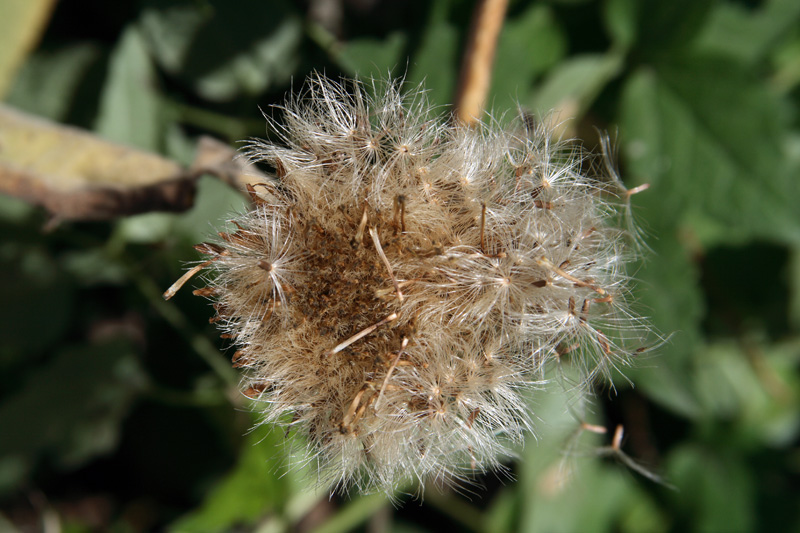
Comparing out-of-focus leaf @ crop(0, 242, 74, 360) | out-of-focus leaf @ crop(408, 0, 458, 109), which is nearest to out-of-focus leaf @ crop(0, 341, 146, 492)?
out-of-focus leaf @ crop(0, 242, 74, 360)

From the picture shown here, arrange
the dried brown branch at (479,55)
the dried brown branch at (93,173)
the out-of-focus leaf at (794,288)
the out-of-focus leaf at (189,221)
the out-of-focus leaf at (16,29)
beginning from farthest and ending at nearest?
the out-of-focus leaf at (794,288) < the out-of-focus leaf at (189,221) < the out-of-focus leaf at (16,29) < the dried brown branch at (479,55) < the dried brown branch at (93,173)

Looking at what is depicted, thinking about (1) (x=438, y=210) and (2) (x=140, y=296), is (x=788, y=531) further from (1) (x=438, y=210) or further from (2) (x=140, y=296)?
(2) (x=140, y=296)

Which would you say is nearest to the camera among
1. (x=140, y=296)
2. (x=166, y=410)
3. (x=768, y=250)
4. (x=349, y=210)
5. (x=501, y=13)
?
(x=349, y=210)

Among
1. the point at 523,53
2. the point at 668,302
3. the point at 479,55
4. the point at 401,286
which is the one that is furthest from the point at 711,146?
the point at 401,286

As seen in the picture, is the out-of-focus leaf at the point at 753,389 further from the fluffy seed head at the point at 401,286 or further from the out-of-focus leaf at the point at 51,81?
the out-of-focus leaf at the point at 51,81

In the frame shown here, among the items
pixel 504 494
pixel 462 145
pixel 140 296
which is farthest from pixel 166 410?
pixel 462 145

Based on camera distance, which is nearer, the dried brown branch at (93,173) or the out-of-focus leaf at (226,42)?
the dried brown branch at (93,173)

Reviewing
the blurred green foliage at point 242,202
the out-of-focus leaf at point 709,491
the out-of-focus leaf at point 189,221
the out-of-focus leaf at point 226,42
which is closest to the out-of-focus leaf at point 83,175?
the blurred green foliage at point 242,202
